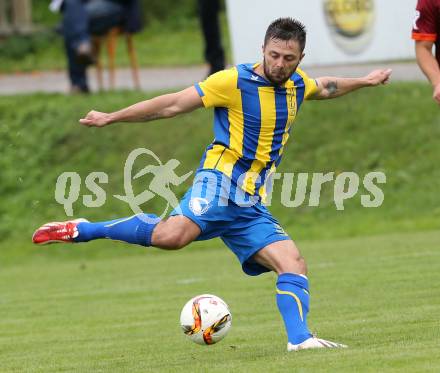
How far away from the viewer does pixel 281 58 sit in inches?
318

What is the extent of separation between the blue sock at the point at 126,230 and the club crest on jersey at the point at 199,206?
281mm

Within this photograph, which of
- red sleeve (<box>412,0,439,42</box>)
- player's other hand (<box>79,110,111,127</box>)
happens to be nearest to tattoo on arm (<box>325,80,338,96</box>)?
red sleeve (<box>412,0,439,42</box>)

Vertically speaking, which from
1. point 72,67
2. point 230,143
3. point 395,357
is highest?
point 230,143

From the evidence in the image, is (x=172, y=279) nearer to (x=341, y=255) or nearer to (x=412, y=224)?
(x=341, y=255)

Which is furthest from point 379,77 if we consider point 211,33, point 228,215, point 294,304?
point 211,33

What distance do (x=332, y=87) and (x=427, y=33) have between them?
125 cm

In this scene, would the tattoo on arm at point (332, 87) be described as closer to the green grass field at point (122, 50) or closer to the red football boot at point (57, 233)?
the red football boot at point (57, 233)

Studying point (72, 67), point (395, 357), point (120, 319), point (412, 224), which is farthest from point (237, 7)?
point (395, 357)

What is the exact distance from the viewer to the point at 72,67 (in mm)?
21781

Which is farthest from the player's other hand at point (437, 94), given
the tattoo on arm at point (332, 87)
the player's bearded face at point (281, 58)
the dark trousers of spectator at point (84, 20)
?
the dark trousers of spectator at point (84, 20)

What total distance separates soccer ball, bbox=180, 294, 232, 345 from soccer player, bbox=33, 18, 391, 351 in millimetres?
400

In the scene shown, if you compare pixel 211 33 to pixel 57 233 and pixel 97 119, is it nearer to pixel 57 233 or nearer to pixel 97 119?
pixel 57 233

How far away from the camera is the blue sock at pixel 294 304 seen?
26.0ft

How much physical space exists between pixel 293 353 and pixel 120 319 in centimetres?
333
